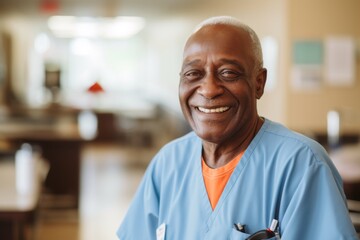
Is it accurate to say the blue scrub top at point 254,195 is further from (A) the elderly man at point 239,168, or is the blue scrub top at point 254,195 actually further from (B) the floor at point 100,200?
(B) the floor at point 100,200

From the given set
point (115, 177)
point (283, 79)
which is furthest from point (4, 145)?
point (115, 177)

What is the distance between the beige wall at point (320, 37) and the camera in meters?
4.97

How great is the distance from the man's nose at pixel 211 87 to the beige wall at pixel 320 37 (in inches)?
152

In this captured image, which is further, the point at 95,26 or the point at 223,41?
the point at 95,26

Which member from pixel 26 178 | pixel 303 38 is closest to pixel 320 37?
pixel 303 38

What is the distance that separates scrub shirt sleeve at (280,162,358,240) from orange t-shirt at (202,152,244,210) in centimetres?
18

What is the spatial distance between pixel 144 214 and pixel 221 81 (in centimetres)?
40

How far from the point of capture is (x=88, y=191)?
23.0 ft

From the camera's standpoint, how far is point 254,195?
3.94ft

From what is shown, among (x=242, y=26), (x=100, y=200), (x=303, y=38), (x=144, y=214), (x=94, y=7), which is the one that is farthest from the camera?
(x=94, y=7)

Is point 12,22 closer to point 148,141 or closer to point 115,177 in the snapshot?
point 148,141

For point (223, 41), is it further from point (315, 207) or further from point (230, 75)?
point (315, 207)

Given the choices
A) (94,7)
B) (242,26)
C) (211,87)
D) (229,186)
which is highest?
(94,7)

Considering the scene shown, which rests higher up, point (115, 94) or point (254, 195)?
point (254, 195)
